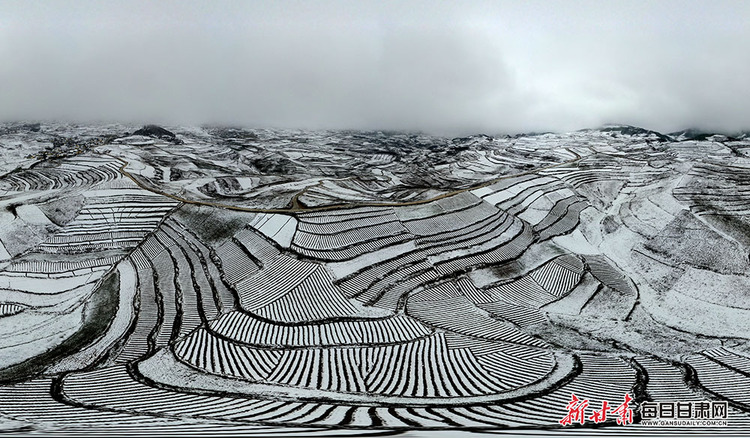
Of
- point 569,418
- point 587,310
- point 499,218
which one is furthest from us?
point 499,218

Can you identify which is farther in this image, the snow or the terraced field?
the snow

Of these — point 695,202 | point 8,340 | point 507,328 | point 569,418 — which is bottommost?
point 8,340

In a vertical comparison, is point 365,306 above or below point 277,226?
below

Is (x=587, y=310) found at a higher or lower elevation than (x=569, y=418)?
lower

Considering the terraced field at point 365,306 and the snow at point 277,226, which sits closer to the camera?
the terraced field at point 365,306

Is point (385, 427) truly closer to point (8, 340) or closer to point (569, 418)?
point (569, 418)

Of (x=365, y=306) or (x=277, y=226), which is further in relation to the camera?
(x=277, y=226)

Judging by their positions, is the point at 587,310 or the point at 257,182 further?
the point at 257,182

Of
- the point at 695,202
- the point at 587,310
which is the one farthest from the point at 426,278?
the point at 695,202
